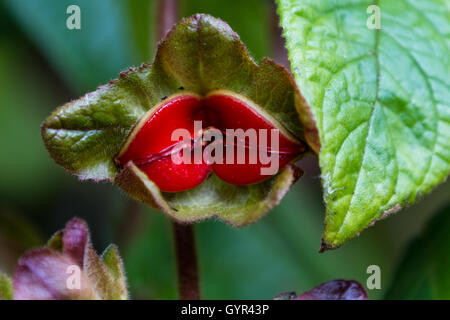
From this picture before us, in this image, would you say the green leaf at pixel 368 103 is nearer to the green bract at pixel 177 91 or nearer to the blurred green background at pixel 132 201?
the green bract at pixel 177 91

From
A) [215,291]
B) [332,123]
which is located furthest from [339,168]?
[215,291]

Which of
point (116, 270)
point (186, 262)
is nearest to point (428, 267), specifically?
point (186, 262)

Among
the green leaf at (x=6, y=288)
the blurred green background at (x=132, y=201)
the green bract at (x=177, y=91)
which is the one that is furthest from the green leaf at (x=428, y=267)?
the green leaf at (x=6, y=288)

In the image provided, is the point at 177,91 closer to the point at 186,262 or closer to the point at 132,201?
the point at 186,262

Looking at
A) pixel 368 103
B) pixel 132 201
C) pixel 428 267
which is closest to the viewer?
pixel 368 103

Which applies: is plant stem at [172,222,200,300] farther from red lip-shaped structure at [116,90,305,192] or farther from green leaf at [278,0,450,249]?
green leaf at [278,0,450,249]

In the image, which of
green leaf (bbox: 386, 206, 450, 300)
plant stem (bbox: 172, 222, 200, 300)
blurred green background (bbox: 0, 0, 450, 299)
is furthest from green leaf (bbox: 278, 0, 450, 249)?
blurred green background (bbox: 0, 0, 450, 299)
